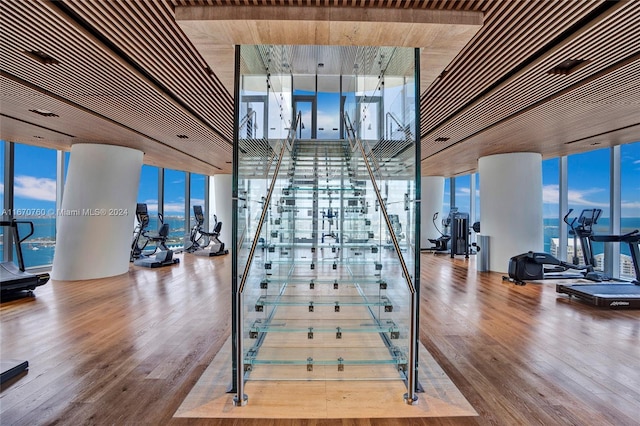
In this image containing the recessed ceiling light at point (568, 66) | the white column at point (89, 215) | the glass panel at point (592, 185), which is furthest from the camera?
the glass panel at point (592, 185)

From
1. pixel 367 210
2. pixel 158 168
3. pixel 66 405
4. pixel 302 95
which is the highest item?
pixel 302 95

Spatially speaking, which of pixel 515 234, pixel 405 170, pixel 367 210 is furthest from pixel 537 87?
pixel 515 234

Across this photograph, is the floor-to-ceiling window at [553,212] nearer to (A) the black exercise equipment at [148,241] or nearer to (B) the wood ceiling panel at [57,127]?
(B) the wood ceiling panel at [57,127]

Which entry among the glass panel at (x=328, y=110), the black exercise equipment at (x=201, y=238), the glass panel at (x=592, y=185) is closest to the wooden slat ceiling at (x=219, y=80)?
the glass panel at (x=592, y=185)

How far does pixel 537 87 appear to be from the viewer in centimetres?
388

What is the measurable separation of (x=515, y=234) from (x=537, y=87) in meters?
4.65

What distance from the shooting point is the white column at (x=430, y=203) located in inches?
490

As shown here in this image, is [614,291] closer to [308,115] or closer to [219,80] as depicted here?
[219,80]

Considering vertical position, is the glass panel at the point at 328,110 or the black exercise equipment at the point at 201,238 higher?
the glass panel at the point at 328,110

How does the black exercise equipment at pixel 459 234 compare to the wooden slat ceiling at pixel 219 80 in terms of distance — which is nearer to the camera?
the wooden slat ceiling at pixel 219 80

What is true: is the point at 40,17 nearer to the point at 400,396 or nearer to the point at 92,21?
the point at 92,21

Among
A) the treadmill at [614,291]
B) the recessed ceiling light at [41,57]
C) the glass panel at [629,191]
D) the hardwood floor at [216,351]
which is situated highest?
the recessed ceiling light at [41,57]

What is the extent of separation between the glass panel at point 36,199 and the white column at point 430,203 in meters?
11.8

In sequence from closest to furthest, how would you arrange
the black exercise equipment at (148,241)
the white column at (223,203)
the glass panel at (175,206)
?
1. the black exercise equipment at (148,241)
2. the glass panel at (175,206)
3. the white column at (223,203)
